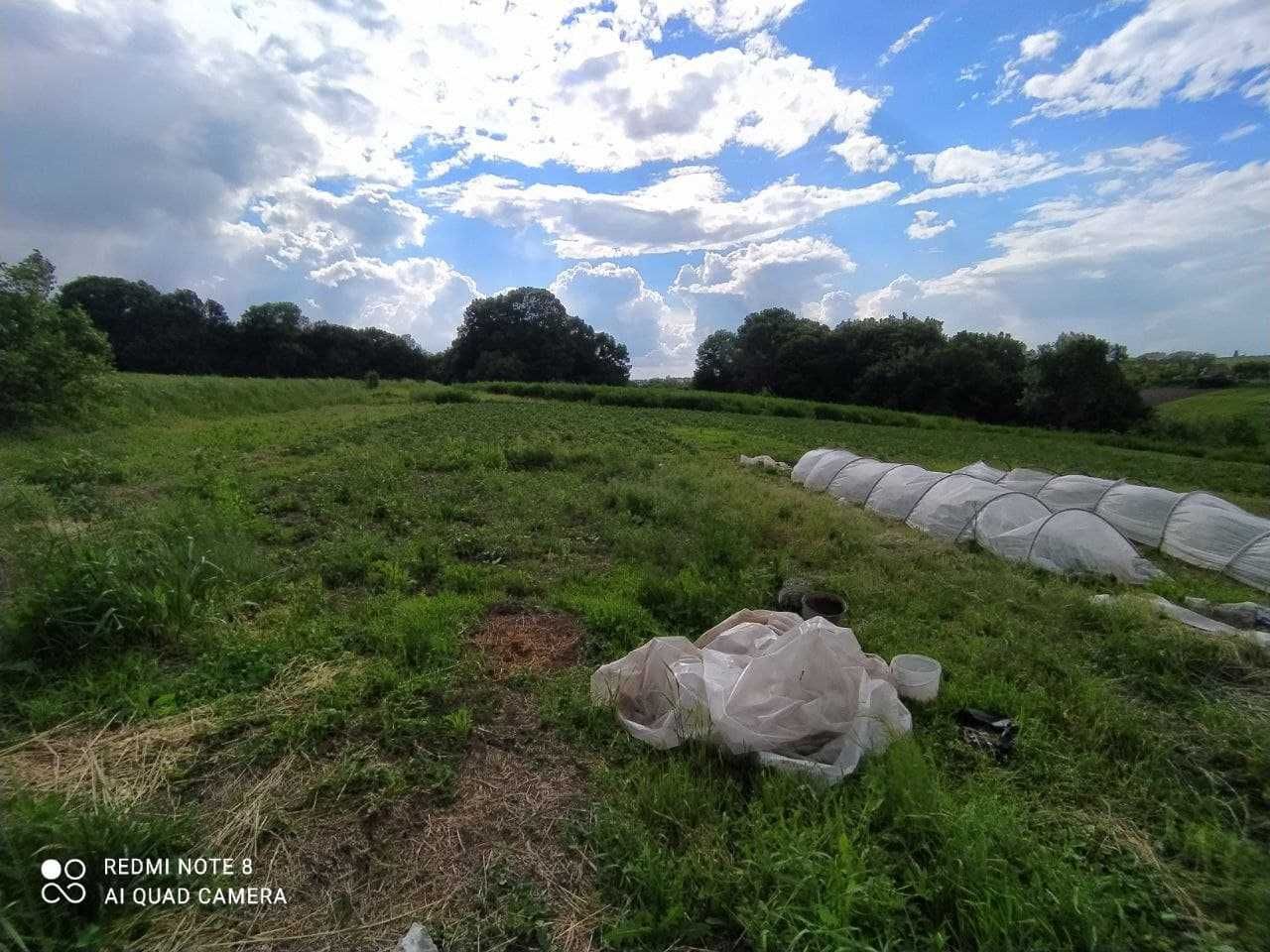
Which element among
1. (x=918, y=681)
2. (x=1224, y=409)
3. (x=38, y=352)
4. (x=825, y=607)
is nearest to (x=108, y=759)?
(x=918, y=681)

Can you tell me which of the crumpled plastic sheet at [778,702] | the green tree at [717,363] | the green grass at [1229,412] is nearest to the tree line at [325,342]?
the green tree at [717,363]

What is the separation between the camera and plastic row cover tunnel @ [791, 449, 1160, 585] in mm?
7164

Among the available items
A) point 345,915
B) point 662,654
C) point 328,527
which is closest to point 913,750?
point 662,654

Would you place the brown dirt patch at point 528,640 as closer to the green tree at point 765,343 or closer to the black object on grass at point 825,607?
the black object on grass at point 825,607

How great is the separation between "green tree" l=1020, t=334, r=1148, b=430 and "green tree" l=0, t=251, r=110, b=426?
4117 cm

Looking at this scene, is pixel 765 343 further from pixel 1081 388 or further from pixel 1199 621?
pixel 1199 621

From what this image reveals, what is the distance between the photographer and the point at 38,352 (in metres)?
12.8

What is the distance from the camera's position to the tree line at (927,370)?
34.5 metres

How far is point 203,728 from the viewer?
336 cm

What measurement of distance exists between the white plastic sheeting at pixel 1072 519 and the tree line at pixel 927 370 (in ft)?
98.2

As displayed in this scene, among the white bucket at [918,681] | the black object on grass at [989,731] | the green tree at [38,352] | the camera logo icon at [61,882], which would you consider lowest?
the black object on grass at [989,731]

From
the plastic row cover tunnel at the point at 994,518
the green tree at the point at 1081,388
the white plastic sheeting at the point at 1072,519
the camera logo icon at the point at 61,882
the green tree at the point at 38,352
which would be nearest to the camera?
the camera logo icon at the point at 61,882

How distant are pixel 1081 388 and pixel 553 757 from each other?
131ft

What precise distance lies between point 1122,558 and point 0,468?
1439cm
